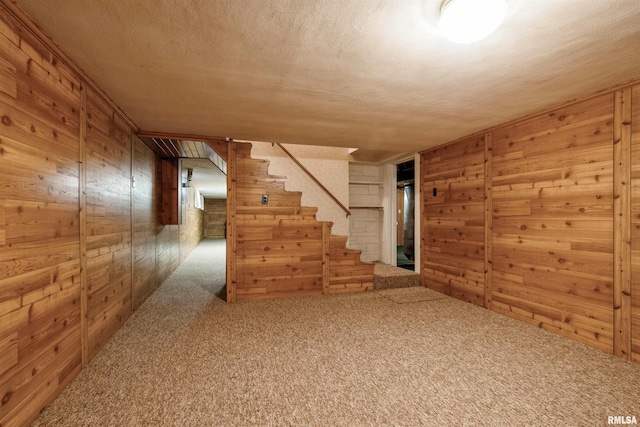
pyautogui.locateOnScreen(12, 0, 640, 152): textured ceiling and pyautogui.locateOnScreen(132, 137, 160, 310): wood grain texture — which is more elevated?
pyautogui.locateOnScreen(12, 0, 640, 152): textured ceiling

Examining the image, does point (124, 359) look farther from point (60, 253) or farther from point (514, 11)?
point (514, 11)

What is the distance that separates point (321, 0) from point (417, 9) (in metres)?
0.51

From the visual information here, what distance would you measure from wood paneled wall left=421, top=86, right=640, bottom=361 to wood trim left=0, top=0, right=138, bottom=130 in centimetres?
415

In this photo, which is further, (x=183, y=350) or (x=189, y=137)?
(x=189, y=137)

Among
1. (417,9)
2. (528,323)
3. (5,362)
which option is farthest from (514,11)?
(5,362)

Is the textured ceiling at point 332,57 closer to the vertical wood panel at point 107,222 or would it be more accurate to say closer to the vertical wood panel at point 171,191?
the vertical wood panel at point 107,222

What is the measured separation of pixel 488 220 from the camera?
339cm

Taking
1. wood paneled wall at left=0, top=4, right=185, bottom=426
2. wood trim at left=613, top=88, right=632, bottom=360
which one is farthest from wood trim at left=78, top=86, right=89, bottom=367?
wood trim at left=613, top=88, right=632, bottom=360

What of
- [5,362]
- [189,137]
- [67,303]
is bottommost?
[5,362]

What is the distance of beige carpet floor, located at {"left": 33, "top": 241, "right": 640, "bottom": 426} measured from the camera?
5.27 ft

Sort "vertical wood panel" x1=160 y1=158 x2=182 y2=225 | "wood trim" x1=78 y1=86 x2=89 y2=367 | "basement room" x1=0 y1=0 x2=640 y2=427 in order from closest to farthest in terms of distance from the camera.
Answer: "basement room" x1=0 y1=0 x2=640 y2=427, "wood trim" x1=78 y1=86 x2=89 y2=367, "vertical wood panel" x1=160 y1=158 x2=182 y2=225

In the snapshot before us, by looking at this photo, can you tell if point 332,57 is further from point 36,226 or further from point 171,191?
point 171,191

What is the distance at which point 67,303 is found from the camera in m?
1.88

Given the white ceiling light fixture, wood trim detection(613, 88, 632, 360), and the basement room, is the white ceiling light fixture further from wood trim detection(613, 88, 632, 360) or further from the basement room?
wood trim detection(613, 88, 632, 360)
